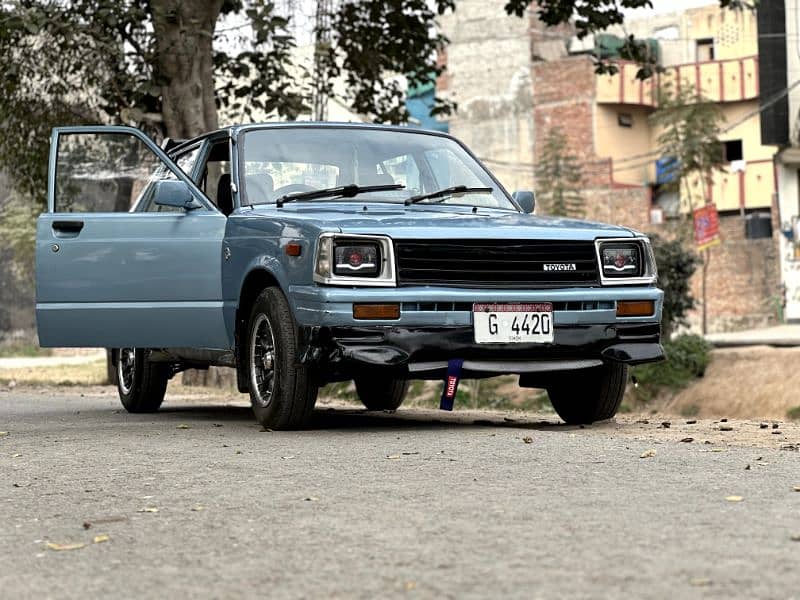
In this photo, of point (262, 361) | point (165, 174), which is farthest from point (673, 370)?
point (262, 361)

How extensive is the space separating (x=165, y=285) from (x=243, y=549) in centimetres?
494

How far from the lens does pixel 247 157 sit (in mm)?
9867

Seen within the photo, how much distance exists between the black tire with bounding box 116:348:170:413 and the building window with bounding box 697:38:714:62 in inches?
1989

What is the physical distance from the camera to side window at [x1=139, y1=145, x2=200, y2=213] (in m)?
10.8

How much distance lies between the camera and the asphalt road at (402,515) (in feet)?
14.1

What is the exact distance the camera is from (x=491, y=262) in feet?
28.1

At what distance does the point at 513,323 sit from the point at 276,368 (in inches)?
54.2

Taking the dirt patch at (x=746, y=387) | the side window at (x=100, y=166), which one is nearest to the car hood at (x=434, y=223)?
the side window at (x=100, y=166)

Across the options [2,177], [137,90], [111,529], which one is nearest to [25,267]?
[2,177]

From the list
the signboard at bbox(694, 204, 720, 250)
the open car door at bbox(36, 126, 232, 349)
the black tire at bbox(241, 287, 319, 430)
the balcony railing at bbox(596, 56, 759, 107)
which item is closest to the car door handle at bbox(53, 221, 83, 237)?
the open car door at bbox(36, 126, 232, 349)

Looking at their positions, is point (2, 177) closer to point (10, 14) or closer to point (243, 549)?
point (10, 14)

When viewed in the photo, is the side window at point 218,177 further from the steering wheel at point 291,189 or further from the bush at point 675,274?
the bush at point 675,274

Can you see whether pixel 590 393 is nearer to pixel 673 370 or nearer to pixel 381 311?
pixel 381 311

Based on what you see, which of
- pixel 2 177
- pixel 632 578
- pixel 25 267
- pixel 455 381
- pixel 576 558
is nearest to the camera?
pixel 632 578
